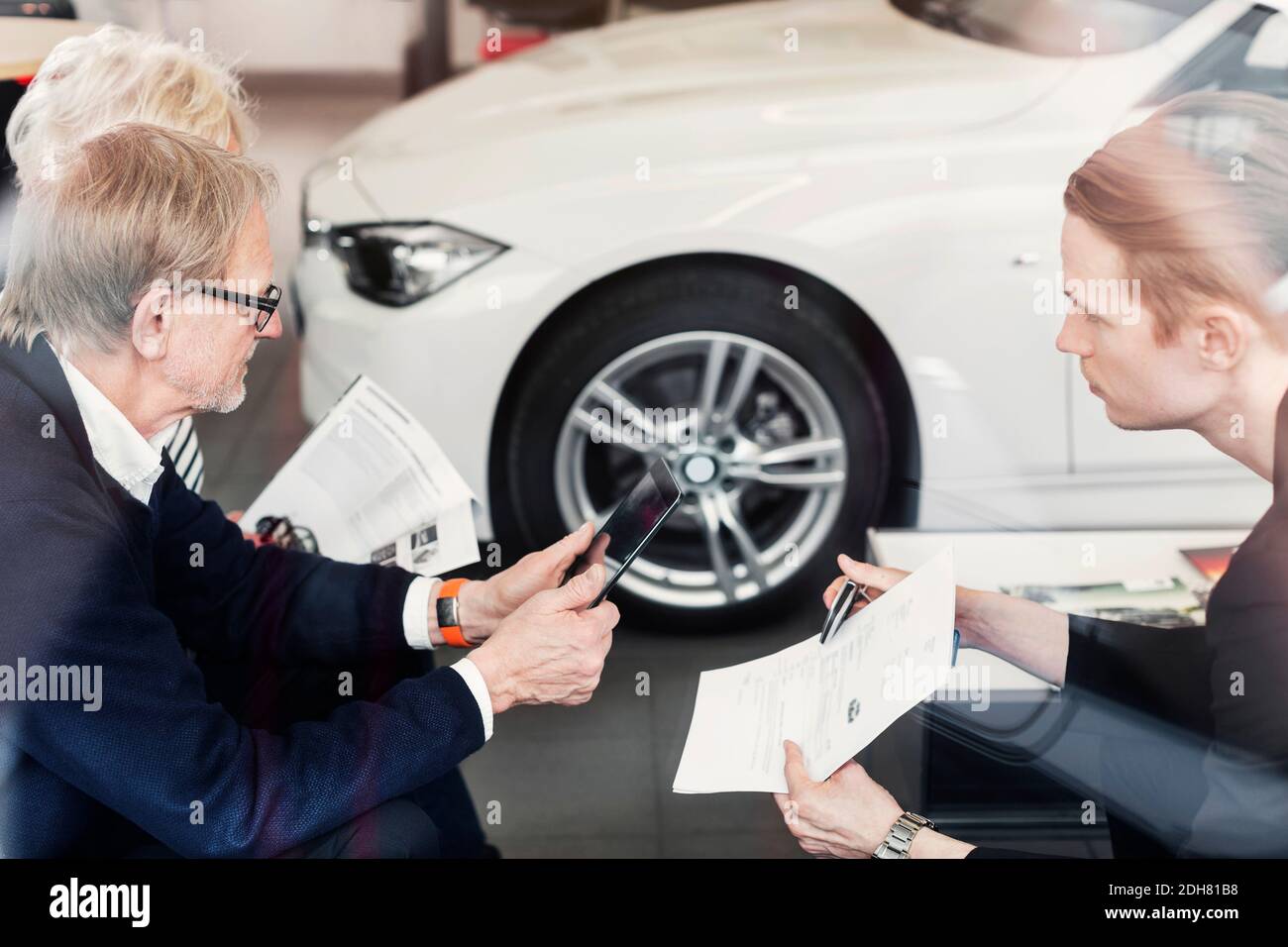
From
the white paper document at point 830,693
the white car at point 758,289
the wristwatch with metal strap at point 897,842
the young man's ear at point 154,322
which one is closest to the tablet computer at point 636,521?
the white paper document at point 830,693

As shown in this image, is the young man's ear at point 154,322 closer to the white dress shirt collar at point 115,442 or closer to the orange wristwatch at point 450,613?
the white dress shirt collar at point 115,442

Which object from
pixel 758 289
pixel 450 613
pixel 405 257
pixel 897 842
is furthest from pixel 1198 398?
pixel 405 257

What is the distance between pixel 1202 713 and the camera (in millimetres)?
1193

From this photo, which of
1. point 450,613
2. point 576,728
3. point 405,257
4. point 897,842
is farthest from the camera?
point 405,257

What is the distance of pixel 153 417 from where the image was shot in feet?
3.61

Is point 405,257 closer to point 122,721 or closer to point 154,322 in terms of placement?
point 154,322

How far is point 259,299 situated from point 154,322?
0.29ft

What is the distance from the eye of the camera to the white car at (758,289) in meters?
1.70

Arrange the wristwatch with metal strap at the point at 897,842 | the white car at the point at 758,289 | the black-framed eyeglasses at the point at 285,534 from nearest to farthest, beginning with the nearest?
the wristwatch with metal strap at the point at 897,842 < the black-framed eyeglasses at the point at 285,534 < the white car at the point at 758,289

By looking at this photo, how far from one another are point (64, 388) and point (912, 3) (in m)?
1.54

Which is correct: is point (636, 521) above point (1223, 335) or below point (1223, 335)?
below

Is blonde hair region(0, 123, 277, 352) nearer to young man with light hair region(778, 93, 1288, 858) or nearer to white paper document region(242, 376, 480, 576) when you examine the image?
white paper document region(242, 376, 480, 576)
